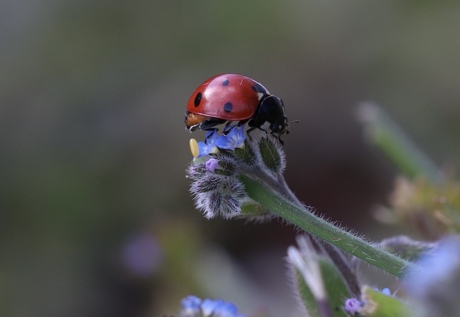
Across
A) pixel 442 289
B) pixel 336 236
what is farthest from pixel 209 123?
pixel 442 289

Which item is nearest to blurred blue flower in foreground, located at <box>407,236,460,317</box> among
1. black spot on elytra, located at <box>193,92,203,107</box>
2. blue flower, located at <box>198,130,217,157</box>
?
blue flower, located at <box>198,130,217,157</box>

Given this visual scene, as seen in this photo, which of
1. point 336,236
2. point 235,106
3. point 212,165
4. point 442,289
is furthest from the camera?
point 235,106

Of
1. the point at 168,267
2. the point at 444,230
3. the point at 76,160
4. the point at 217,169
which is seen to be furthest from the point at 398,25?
the point at 217,169

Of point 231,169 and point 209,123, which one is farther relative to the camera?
point 209,123

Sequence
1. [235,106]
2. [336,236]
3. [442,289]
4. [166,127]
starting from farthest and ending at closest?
1. [166,127]
2. [235,106]
3. [336,236]
4. [442,289]

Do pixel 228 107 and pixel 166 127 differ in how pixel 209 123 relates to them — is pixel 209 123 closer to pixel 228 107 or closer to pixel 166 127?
pixel 228 107

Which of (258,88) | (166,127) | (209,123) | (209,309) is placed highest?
(166,127)

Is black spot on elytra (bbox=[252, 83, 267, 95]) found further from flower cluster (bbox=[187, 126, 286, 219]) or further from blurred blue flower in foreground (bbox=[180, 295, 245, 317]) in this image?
blurred blue flower in foreground (bbox=[180, 295, 245, 317])

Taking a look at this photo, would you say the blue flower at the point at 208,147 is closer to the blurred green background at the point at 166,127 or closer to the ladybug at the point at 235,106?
the ladybug at the point at 235,106
